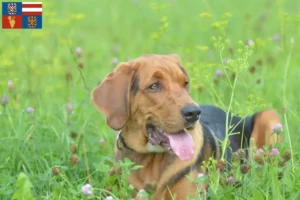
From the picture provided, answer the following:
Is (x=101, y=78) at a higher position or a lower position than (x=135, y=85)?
lower

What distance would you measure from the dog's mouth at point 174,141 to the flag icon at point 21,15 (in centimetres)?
260

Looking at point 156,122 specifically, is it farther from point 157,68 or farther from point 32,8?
point 32,8

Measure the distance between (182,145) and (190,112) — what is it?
0.25 m

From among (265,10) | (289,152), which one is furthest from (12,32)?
(265,10)

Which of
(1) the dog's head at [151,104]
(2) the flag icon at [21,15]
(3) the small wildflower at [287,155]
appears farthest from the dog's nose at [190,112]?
(2) the flag icon at [21,15]

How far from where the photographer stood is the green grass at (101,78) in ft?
16.8

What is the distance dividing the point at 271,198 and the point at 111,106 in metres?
1.28

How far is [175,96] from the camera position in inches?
209

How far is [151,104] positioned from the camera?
5.35 m

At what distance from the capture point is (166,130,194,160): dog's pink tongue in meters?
5.27

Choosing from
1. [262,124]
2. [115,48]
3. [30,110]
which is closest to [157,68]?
[30,110]

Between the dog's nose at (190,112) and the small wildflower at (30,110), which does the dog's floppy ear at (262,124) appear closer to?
the dog's nose at (190,112)

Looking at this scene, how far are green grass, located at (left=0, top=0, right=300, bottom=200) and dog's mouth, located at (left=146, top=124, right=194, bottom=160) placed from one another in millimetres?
394

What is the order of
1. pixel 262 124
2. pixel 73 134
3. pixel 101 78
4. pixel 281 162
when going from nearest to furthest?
pixel 281 162 → pixel 73 134 → pixel 262 124 → pixel 101 78
